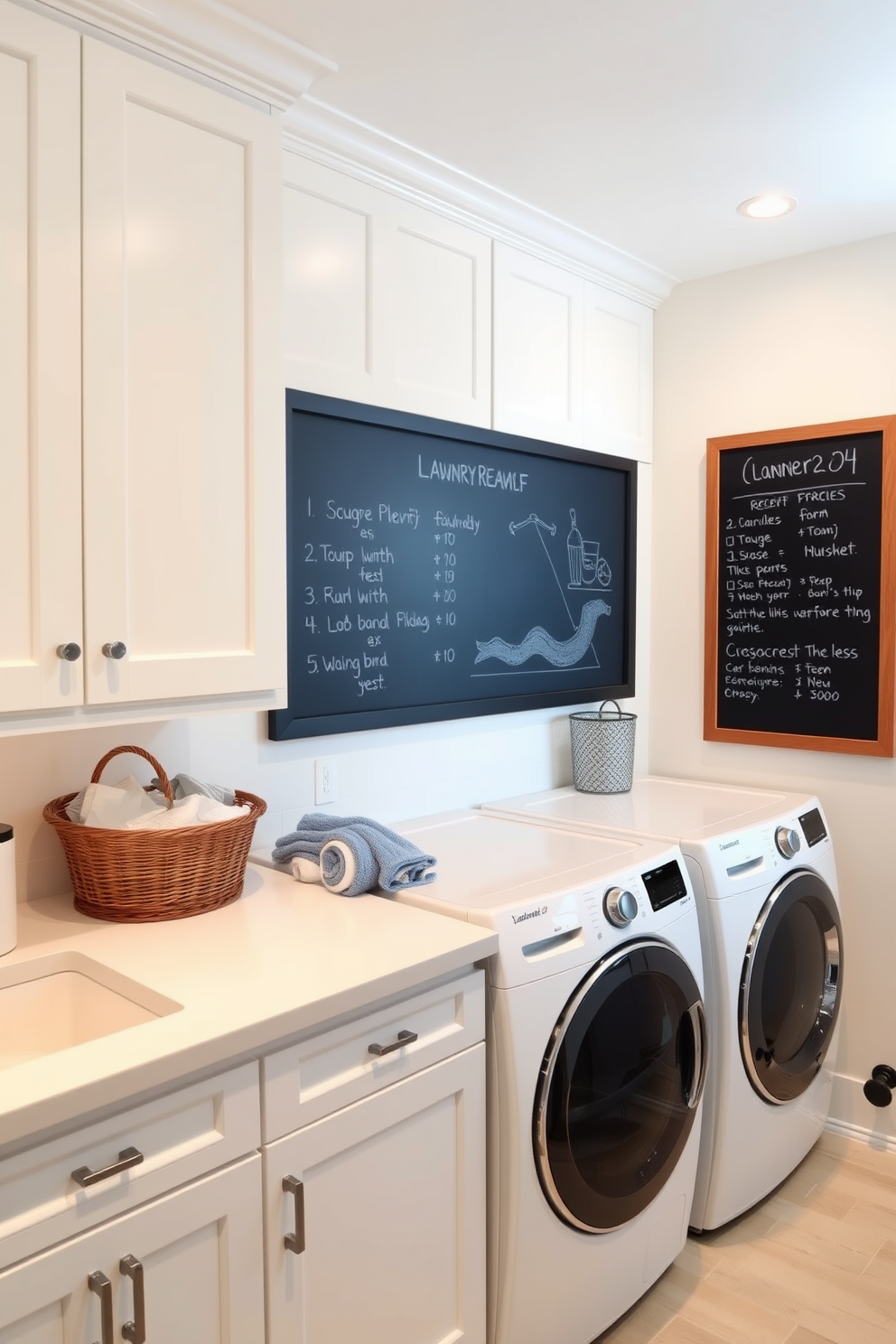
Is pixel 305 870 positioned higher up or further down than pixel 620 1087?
higher up

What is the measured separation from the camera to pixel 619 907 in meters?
1.90

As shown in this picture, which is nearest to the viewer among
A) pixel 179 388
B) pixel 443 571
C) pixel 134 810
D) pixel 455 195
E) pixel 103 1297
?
pixel 103 1297

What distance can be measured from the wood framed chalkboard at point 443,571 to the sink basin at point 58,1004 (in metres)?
0.72

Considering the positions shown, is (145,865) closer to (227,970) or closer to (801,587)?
(227,970)

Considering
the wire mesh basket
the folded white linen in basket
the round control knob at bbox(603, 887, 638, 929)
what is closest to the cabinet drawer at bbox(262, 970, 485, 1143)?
the round control knob at bbox(603, 887, 638, 929)

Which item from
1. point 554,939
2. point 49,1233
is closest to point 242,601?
point 554,939

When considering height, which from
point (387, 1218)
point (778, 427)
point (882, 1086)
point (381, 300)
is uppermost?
point (381, 300)

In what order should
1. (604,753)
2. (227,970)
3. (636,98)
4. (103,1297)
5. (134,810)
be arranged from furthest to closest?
(604,753), (636,98), (134,810), (227,970), (103,1297)

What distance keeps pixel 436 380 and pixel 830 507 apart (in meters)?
1.20

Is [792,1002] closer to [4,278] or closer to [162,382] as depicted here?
[162,382]

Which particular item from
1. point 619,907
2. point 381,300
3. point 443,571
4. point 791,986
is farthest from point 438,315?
point 791,986

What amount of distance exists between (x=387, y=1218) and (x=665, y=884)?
0.87 m

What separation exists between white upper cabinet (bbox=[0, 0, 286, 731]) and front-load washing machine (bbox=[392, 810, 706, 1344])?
659 millimetres

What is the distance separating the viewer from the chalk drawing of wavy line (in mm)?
2660
